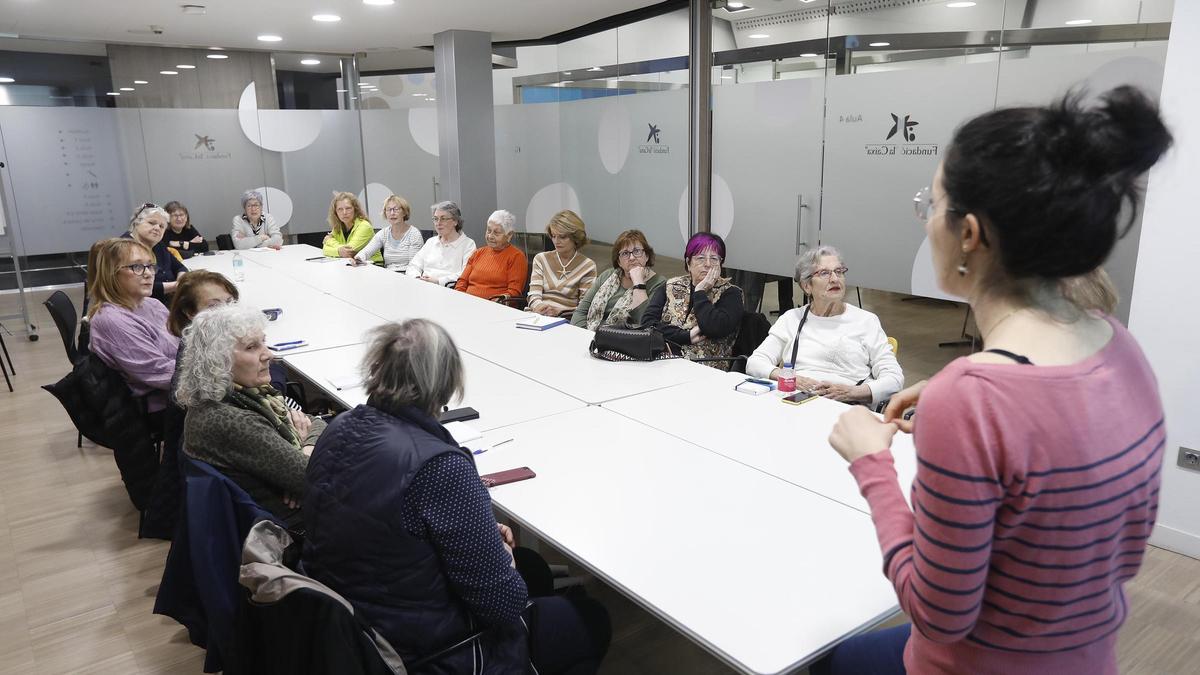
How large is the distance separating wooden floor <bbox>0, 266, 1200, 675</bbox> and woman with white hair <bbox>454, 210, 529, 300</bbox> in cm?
257

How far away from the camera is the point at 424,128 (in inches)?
372

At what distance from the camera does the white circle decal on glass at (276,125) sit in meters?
9.40

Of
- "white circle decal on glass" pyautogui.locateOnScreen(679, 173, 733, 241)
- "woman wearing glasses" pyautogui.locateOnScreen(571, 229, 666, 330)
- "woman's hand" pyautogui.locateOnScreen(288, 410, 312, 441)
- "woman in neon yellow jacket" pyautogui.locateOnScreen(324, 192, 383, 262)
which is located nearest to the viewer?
"woman's hand" pyautogui.locateOnScreen(288, 410, 312, 441)

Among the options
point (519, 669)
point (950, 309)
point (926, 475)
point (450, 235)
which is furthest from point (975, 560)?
point (450, 235)

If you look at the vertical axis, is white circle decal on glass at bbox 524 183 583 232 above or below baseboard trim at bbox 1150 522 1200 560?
above

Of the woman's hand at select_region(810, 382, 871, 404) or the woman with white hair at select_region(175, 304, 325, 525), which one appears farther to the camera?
the woman's hand at select_region(810, 382, 871, 404)

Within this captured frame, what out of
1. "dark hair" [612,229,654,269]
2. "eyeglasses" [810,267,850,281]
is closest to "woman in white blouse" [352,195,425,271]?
"dark hair" [612,229,654,269]

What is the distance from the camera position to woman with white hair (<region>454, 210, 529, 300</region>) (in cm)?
582

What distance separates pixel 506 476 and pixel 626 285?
2401 millimetres

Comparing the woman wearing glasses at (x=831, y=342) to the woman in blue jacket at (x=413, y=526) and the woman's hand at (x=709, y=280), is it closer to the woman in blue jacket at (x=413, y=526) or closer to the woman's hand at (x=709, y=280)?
the woman's hand at (x=709, y=280)

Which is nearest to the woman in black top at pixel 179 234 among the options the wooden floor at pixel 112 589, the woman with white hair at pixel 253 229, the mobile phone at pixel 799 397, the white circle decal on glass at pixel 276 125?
the woman with white hair at pixel 253 229

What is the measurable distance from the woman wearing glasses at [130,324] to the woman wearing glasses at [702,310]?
7.49ft

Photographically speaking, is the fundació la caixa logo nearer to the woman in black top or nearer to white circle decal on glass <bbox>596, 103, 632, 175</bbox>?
white circle decal on glass <bbox>596, 103, 632, 175</bbox>

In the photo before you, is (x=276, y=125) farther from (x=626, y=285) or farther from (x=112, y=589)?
(x=112, y=589)
